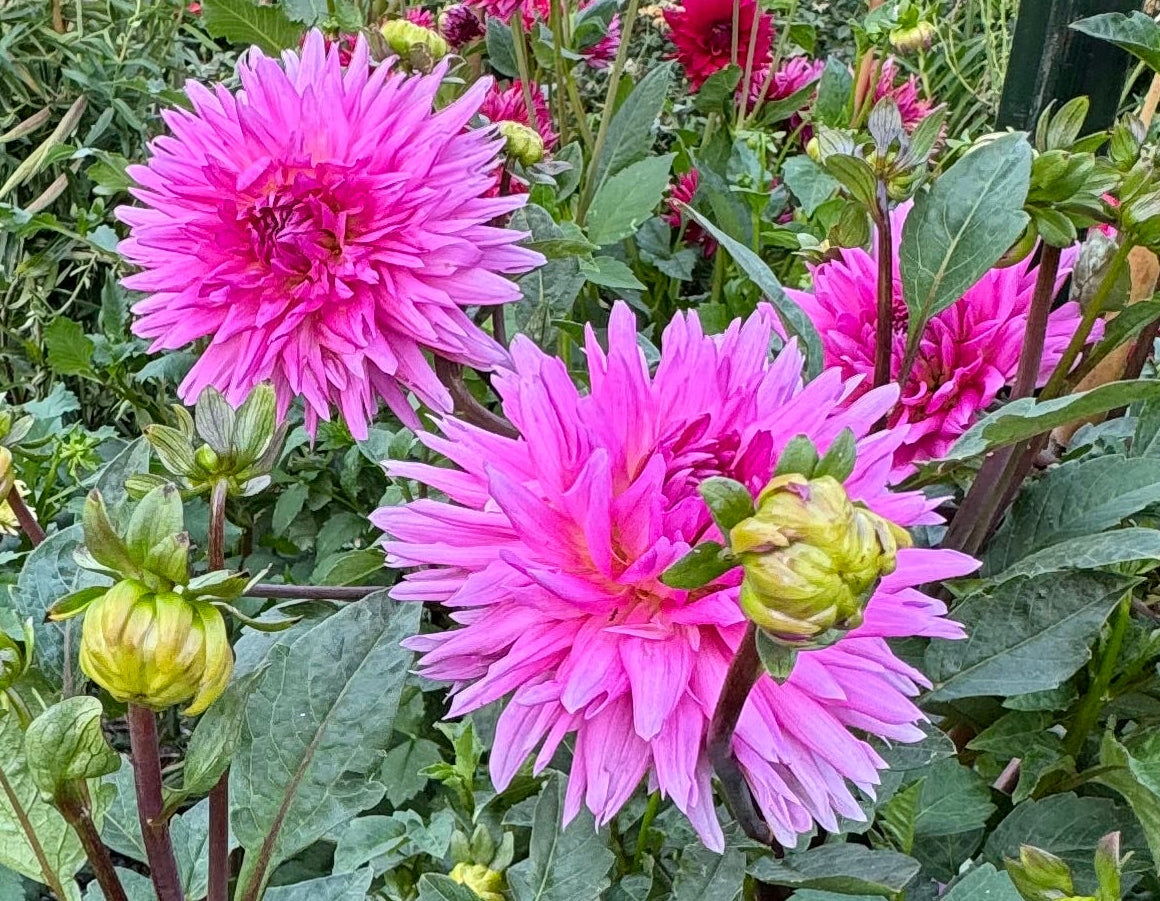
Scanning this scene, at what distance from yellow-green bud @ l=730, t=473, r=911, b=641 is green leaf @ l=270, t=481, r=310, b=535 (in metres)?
Answer: 0.67

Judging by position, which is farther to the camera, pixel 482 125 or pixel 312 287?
pixel 482 125

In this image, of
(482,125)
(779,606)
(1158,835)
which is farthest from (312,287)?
(1158,835)

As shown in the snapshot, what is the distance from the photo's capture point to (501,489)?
322 millimetres

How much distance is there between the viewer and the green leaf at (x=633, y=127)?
89 cm

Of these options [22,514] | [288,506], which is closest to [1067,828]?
[22,514]

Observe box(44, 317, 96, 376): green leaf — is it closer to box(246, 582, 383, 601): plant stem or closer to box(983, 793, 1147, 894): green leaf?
box(246, 582, 383, 601): plant stem

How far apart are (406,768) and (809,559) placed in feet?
1.58

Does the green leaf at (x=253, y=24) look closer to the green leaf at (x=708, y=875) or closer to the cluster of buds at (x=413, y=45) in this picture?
the cluster of buds at (x=413, y=45)

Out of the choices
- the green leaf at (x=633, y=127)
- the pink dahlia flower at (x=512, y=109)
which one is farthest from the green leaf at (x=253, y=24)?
the green leaf at (x=633, y=127)

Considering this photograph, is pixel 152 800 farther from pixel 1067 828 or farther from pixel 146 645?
pixel 1067 828

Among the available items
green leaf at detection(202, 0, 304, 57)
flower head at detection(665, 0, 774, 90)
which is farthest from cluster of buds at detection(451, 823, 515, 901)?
flower head at detection(665, 0, 774, 90)

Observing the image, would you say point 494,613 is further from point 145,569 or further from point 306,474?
point 306,474

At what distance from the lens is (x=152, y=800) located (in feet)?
1.04

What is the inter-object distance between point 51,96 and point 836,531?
1.47 m
